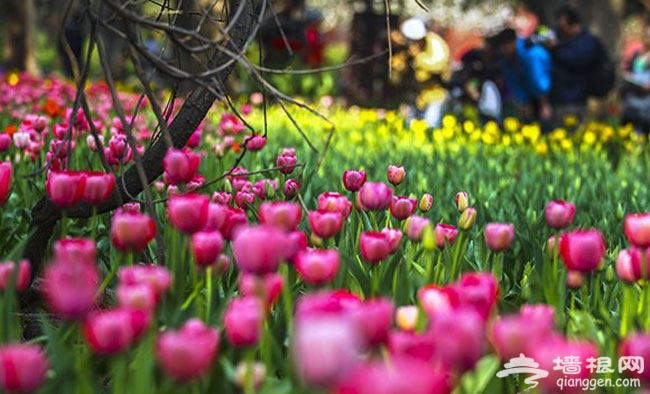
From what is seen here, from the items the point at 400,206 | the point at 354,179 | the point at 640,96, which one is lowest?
the point at 400,206

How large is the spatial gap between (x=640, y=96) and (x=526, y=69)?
1268 millimetres

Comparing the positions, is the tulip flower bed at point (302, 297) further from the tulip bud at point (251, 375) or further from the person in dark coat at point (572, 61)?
the person in dark coat at point (572, 61)

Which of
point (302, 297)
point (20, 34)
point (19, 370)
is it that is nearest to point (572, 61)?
point (302, 297)

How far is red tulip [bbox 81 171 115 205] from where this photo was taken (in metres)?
1.75

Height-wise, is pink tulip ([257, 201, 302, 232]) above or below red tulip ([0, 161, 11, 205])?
below

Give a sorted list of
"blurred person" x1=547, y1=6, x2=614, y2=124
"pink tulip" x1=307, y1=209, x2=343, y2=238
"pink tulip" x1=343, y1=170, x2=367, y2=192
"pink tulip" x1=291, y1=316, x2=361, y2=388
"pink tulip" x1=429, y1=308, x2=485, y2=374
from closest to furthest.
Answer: "pink tulip" x1=291, y1=316, x2=361, y2=388
"pink tulip" x1=429, y1=308, x2=485, y2=374
"pink tulip" x1=307, y1=209, x2=343, y2=238
"pink tulip" x1=343, y1=170, x2=367, y2=192
"blurred person" x1=547, y1=6, x2=614, y2=124

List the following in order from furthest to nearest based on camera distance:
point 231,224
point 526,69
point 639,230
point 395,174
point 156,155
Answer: point 526,69 → point 395,174 → point 156,155 → point 231,224 → point 639,230

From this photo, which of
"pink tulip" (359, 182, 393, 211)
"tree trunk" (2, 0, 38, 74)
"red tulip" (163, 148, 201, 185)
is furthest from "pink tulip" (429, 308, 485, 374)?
"tree trunk" (2, 0, 38, 74)

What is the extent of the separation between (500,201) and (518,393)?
208 cm

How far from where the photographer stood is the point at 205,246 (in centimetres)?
157

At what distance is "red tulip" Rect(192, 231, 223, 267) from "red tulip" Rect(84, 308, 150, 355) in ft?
1.39

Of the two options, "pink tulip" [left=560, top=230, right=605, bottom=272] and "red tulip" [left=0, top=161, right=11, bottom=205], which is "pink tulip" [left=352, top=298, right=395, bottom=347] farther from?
"red tulip" [left=0, top=161, right=11, bottom=205]

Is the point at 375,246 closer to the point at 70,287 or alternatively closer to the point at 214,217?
the point at 214,217

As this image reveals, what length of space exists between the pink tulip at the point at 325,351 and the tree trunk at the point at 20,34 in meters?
14.7
